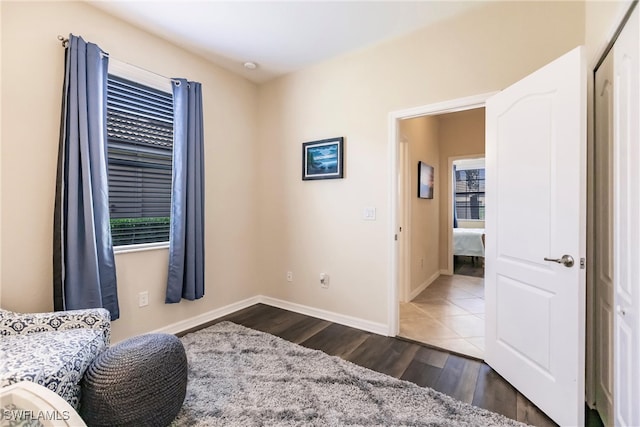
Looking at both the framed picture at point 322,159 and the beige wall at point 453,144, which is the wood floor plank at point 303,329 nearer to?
the framed picture at point 322,159

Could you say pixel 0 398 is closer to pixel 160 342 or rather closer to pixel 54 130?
pixel 160 342

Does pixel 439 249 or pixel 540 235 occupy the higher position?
pixel 540 235

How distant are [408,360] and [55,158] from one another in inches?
114

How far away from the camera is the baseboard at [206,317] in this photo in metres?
2.66

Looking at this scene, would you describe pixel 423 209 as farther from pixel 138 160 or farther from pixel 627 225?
pixel 138 160

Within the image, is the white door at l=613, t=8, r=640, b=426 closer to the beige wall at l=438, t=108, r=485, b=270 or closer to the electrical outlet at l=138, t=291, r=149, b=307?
the electrical outlet at l=138, t=291, r=149, b=307

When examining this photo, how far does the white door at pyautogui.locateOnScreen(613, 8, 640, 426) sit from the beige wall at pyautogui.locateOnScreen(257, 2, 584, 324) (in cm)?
86

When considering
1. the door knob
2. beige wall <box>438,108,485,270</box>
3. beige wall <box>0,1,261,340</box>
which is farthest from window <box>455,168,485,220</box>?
the door knob

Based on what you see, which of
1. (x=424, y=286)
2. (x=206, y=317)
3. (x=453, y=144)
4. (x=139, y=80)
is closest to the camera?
(x=139, y=80)

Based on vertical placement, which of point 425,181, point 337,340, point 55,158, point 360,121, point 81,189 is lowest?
point 337,340

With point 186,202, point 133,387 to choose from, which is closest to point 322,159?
point 186,202

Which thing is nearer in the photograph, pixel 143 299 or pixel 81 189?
pixel 81 189

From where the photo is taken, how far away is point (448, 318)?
299cm

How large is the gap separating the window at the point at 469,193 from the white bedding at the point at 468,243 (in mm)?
2205
